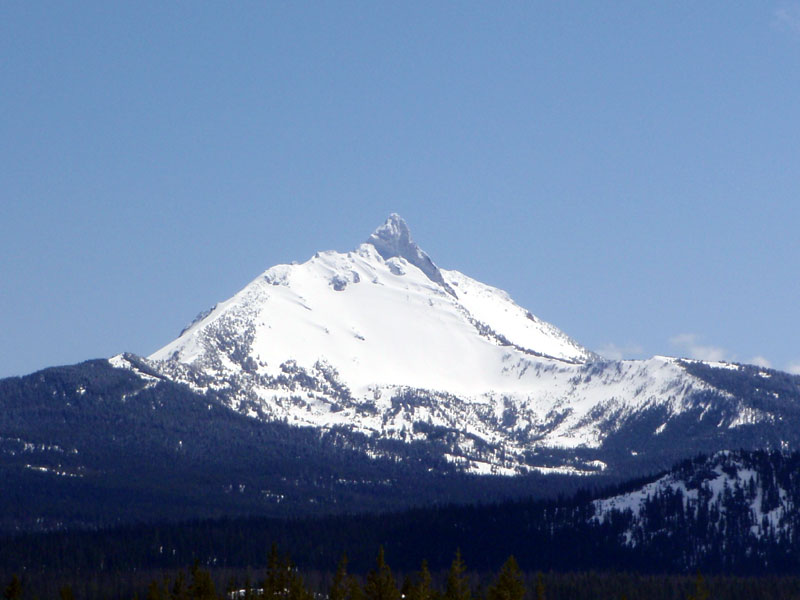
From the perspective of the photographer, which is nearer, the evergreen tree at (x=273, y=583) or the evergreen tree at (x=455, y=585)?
the evergreen tree at (x=455, y=585)

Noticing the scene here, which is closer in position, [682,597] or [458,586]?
[458,586]

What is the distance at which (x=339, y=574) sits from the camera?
422 ft

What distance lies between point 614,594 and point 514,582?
309ft

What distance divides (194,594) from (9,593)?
80.0 ft

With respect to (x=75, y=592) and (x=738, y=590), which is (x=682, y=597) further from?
(x=75, y=592)

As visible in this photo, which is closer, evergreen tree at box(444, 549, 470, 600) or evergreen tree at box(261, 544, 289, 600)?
evergreen tree at box(444, 549, 470, 600)

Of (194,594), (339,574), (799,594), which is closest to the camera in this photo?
(194,594)

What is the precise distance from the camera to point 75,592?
630ft

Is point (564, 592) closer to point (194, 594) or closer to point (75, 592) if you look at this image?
point (75, 592)

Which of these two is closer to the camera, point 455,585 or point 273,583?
point 455,585

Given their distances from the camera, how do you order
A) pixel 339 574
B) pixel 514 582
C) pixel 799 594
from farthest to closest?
pixel 799 594, pixel 339 574, pixel 514 582

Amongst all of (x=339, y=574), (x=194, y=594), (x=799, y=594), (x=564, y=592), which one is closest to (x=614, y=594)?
(x=564, y=592)

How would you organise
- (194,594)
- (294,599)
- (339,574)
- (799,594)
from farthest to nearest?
1. (799,594)
2. (339,574)
3. (194,594)
4. (294,599)

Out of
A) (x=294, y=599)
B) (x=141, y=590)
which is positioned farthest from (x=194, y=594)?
(x=141, y=590)
